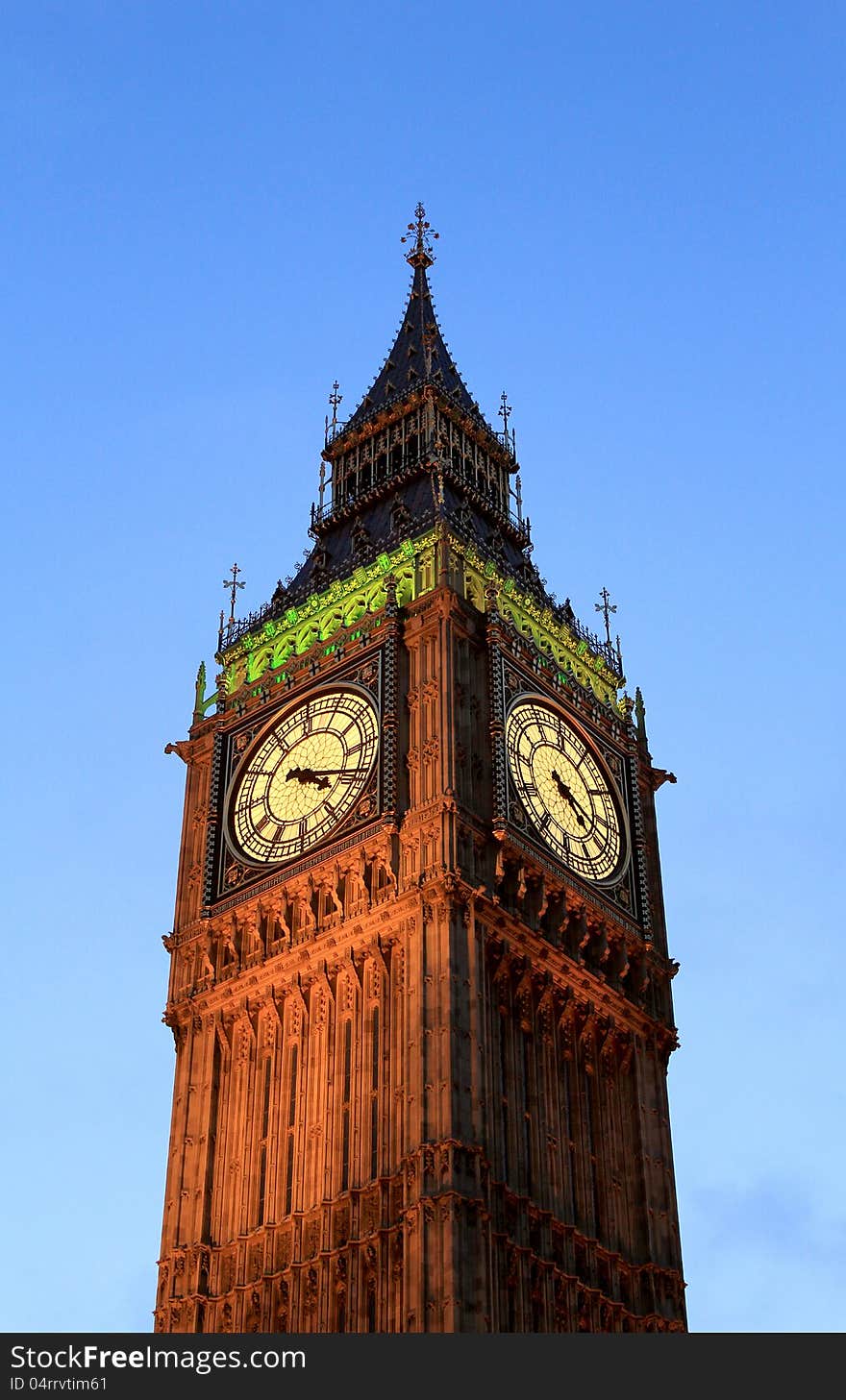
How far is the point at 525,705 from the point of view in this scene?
212ft

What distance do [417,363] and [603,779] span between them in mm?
20190

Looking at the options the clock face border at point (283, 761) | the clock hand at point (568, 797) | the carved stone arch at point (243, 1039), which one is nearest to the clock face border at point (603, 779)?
the clock hand at point (568, 797)

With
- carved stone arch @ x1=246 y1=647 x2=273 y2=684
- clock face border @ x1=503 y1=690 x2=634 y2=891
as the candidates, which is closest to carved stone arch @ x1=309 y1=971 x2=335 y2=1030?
clock face border @ x1=503 y1=690 x2=634 y2=891

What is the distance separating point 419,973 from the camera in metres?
56.4

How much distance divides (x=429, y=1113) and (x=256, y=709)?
631 inches

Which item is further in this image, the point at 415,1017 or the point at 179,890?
the point at 179,890

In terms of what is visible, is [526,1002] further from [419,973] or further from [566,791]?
[566,791]

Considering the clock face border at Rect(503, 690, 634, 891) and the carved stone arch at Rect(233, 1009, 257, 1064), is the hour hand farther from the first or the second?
the carved stone arch at Rect(233, 1009, 257, 1064)

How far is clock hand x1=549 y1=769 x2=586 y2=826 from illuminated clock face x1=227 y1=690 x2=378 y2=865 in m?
5.47

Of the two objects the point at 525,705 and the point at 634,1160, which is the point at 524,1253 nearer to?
the point at 634,1160

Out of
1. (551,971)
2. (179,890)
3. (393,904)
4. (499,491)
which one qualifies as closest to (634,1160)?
(551,971)

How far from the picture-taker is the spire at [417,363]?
257 feet

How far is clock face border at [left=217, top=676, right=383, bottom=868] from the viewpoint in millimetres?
61094

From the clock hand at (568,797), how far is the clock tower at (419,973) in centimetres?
17
